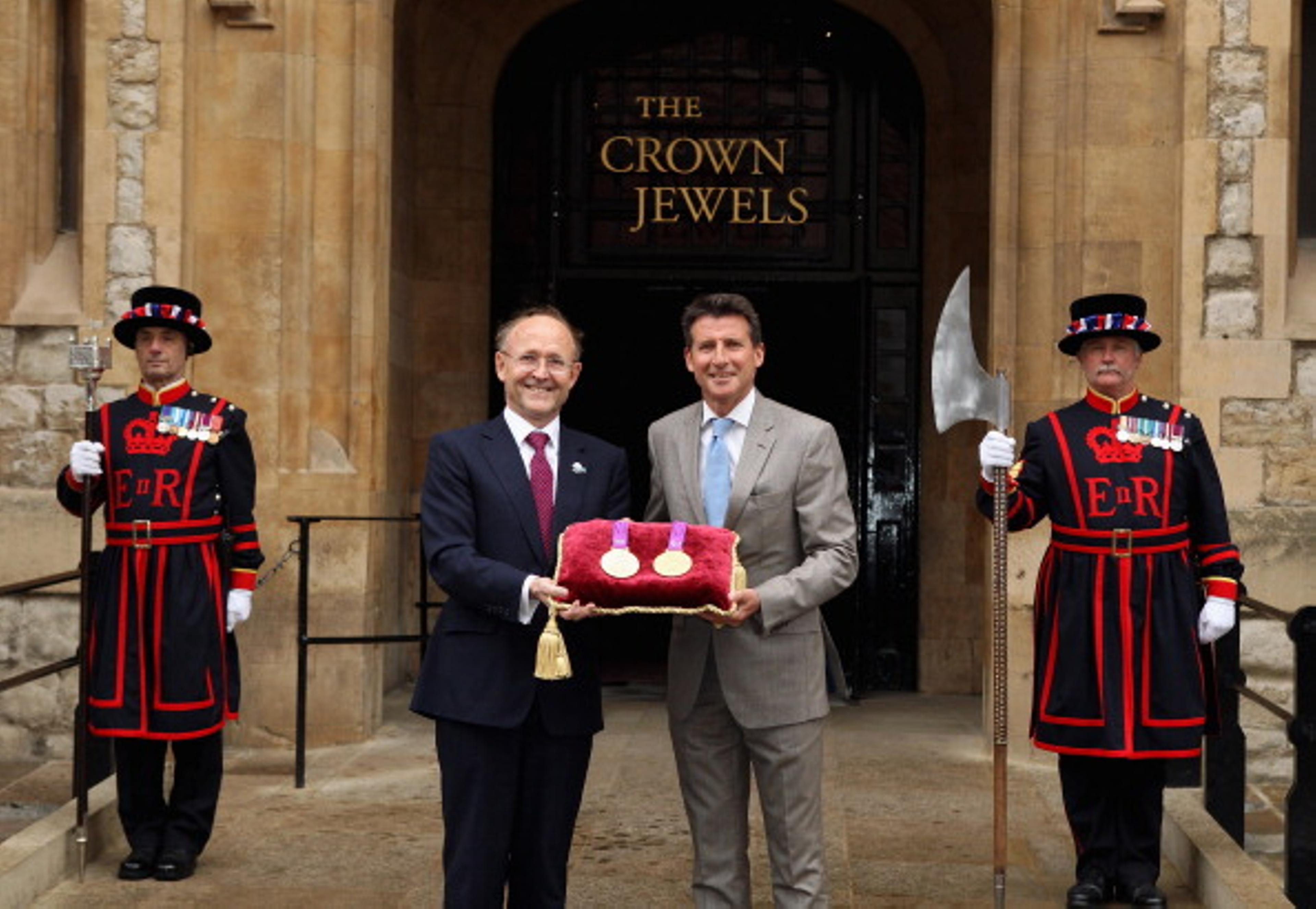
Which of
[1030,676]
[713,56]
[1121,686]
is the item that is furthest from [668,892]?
[713,56]

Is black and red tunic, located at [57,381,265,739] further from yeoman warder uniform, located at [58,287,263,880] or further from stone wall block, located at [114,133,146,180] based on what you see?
stone wall block, located at [114,133,146,180]

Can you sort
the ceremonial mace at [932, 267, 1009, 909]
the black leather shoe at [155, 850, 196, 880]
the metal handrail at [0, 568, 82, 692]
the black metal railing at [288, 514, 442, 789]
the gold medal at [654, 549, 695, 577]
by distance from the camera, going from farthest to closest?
the black metal railing at [288, 514, 442, 789], the black leather shoe at [155, 850, 196, 880], the metal handrail at [0, 568, 82, 692], the ceremonial mace at [932, 267, 1009, 909], the gold medal at [654, 549, 695, 577]

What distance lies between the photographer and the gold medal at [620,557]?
4383 mm

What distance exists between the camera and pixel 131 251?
8484mm

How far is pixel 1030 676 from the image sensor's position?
8422 millimetres

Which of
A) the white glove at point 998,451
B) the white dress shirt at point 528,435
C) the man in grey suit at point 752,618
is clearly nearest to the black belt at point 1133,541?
the white glove at point 998,451

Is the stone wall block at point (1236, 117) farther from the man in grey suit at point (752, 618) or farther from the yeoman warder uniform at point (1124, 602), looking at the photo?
the man in grey suit at point (752, 618)

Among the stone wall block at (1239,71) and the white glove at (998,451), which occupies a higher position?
the stone wall block at (1239,71)

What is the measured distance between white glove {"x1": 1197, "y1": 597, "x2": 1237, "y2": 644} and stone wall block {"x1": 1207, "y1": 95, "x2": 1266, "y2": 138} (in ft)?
10.2

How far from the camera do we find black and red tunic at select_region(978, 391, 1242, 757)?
580cm

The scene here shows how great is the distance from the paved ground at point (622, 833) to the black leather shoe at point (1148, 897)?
0.27m

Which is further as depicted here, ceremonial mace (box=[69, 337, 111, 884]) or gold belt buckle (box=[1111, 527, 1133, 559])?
ceremonial mace (box=[69, 337, 111, 884])

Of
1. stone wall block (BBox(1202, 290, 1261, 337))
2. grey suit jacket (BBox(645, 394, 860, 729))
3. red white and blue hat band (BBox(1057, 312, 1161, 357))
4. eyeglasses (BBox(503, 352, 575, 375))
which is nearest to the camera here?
eyeglasses (BBox(503, 352, 575, 375))

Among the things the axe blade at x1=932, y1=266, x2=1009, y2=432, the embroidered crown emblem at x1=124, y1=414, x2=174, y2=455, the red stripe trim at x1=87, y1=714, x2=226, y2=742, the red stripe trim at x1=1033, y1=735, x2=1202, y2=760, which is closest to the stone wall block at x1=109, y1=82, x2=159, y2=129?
the embroidered crown emblem at x1=124, y1=414, x2=174, y2=455
